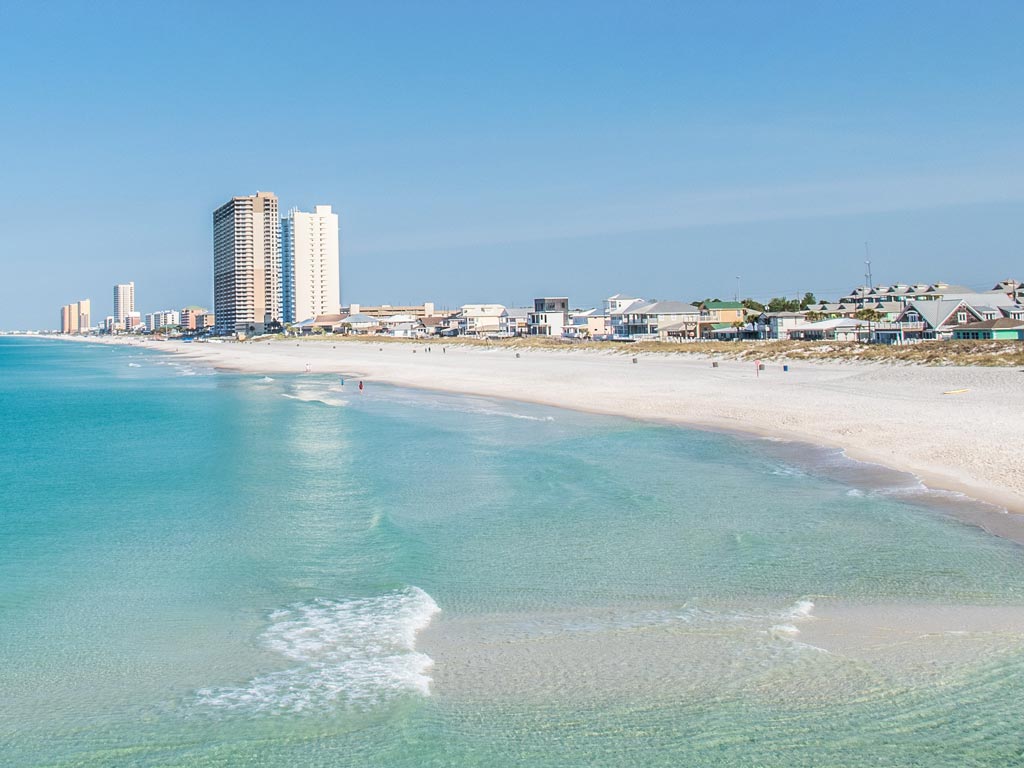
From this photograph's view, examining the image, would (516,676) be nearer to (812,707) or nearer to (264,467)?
(812,707)

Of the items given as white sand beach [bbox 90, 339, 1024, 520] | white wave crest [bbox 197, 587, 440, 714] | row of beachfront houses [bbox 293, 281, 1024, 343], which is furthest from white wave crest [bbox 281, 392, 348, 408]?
row of beachfront houses [bbox 293, 281, 1024, 343]

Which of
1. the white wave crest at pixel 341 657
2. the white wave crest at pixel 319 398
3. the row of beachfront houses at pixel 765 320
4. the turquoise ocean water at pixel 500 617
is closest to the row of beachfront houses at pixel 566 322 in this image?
the row of beachfront houses at pixel 765 320

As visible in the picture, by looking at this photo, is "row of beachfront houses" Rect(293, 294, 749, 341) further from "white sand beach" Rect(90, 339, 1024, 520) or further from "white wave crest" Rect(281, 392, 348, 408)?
"white wave crest" Rect(281, 392, 348, 408)

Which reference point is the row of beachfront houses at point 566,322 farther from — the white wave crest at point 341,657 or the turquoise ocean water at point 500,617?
the white wave crest at point 341,657

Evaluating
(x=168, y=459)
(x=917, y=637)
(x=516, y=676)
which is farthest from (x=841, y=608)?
(x=168, y=459)

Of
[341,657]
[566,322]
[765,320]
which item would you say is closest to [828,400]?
[341,657]

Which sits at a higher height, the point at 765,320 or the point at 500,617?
the point at 765,320

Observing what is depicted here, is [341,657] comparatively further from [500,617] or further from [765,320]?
[765,320]
